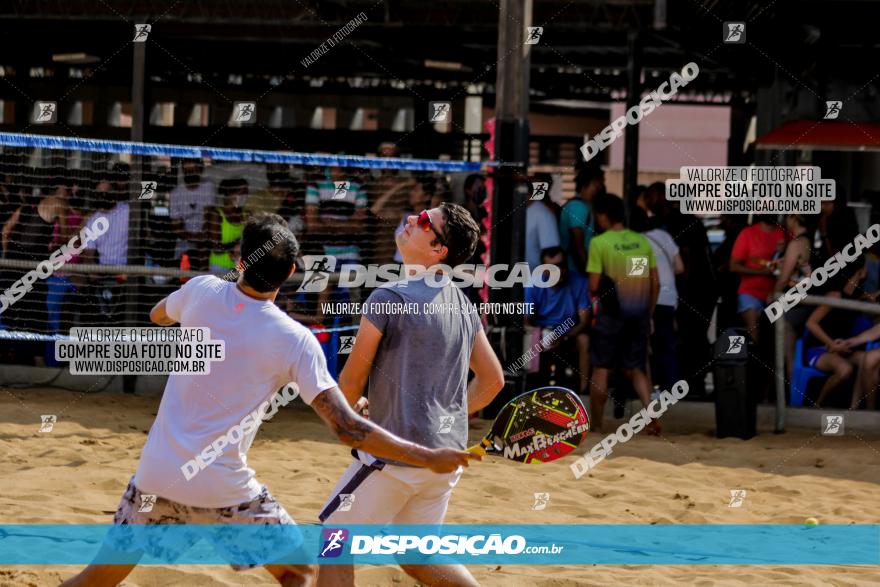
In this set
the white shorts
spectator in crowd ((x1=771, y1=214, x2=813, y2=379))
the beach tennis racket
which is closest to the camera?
the white shorts

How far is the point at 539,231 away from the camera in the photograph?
35.9ft

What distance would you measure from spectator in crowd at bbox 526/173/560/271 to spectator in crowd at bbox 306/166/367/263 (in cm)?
144

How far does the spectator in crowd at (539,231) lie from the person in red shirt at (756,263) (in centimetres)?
153

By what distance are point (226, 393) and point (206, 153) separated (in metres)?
5.59

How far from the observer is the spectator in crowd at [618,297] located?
1015cm

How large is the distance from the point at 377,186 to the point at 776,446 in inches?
166

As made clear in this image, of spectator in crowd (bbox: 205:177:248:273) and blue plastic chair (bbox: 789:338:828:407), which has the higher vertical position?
spectator in crowd (bbox: 205:177:248:273)

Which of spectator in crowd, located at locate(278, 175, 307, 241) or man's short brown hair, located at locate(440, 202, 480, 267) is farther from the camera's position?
spectator in crowd, located at locate(278, 175, 307, 241)

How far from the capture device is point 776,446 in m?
9.89

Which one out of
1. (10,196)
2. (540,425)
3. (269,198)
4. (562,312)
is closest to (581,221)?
(562,312)

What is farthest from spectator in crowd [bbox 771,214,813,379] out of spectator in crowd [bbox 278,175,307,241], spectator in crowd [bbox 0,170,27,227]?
spectator in crowd [bbox 0,170,27,227]

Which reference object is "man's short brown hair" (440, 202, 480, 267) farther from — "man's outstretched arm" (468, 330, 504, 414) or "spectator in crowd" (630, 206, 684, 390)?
"spectator in crowd" (630, 206, 684, 390)

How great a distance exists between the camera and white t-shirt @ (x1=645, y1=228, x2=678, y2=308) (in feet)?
34.9

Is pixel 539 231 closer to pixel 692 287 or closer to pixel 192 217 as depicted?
pixel 692 287
